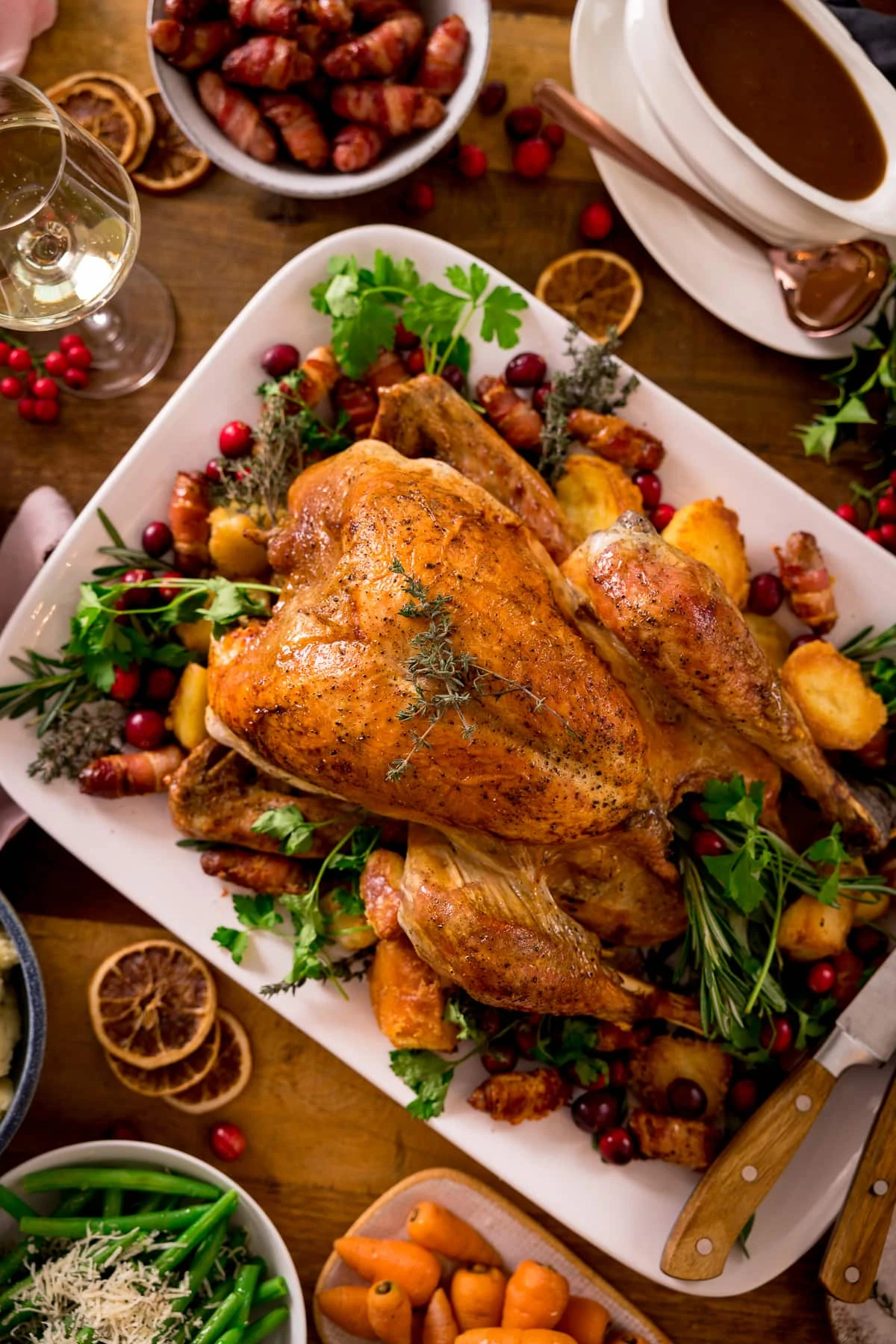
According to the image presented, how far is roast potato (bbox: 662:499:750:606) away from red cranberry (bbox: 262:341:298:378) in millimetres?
1046

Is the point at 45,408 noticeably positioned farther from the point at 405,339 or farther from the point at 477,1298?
the point at 477,1298

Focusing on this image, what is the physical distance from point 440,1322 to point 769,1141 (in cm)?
97

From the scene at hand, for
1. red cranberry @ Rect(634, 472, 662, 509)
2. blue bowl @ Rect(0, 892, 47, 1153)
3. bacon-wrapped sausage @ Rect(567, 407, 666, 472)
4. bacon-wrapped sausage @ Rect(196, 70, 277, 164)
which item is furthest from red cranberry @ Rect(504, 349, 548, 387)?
blue bowl @ Rect(0, 892, 47, 1153)

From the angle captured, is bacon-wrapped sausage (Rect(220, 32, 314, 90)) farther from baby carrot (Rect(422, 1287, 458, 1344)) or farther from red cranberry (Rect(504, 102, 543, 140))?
baby carrot (Rect(422, 1287, 458, 1344))

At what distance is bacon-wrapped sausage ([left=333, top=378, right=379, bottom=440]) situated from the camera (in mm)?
2826

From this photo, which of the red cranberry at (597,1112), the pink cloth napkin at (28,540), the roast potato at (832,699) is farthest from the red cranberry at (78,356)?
the red cranberry at (597,1112)

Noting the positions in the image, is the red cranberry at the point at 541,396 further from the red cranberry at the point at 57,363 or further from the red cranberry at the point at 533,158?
the red cranberry at the point at 57,363

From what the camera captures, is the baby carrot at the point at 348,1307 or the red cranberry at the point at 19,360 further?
the red cranberry at the point at 19,360

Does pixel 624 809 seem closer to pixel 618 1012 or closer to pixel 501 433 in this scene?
pixel 618 1012

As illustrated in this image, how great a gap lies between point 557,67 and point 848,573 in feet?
5.47

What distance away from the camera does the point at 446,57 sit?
277 cm

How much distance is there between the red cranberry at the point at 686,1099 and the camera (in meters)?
2.73

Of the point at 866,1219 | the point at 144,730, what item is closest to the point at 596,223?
the point at 144,730

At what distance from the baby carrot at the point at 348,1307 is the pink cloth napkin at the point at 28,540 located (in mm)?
1455
